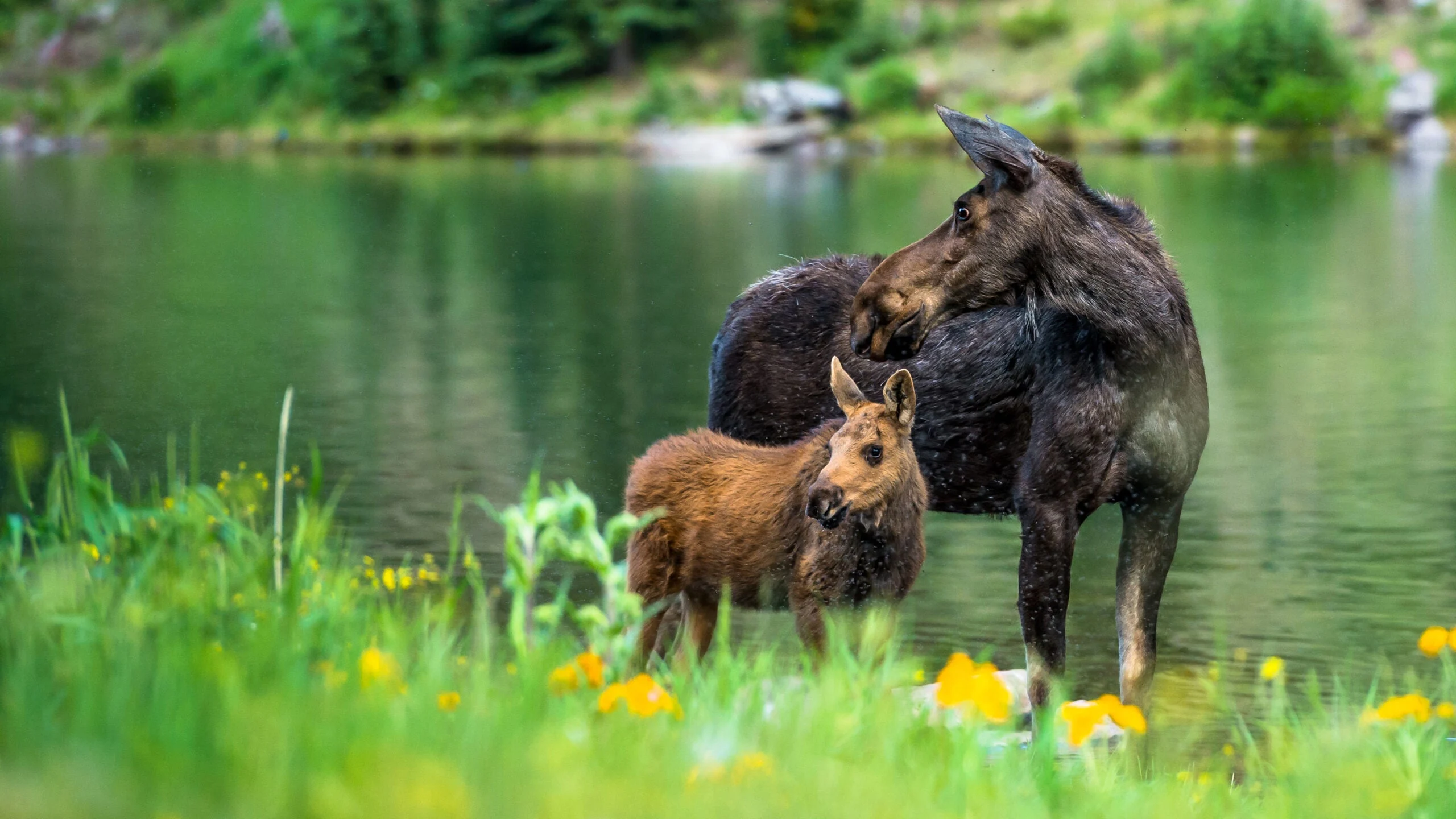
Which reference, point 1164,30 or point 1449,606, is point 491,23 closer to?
point 1164,30

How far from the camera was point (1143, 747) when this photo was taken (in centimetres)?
708

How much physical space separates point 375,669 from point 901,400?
2569 millimetres

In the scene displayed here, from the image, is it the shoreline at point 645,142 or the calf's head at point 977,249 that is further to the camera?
the shoreline at point 645,142

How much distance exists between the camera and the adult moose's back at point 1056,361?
269 inches

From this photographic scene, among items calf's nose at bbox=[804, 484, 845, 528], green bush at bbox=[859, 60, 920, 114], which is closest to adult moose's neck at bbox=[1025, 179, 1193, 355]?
calf's nose at bbox=[804, 484, 845, 528]

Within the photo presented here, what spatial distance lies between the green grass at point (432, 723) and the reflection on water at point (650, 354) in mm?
764

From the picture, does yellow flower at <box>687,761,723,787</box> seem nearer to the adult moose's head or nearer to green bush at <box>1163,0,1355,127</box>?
the adult moose's head

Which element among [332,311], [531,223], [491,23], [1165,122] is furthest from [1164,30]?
[332,311]

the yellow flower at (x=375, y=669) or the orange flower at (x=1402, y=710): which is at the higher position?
the yellow flower at (x=375, y=669)

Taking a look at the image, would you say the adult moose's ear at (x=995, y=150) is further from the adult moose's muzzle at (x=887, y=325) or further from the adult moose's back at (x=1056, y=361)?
the adult moose's muzzle at (x=887, y=325)

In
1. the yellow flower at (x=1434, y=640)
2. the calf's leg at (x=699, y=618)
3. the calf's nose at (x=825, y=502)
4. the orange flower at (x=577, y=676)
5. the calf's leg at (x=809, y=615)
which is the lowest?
the calf's leg at (x=699, y=618)

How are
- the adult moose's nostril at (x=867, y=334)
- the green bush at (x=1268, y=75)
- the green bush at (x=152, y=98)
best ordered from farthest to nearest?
the green bush at (x=152, y=98) → the green bush at (x=1268, y=75) → the adult moose's nostril at (x=867, y=334)

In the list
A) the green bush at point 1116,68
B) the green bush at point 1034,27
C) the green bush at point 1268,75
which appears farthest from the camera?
the green bush at point 1034,27

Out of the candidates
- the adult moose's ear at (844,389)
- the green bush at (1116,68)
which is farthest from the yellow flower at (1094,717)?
the green bush at (1116,68)
